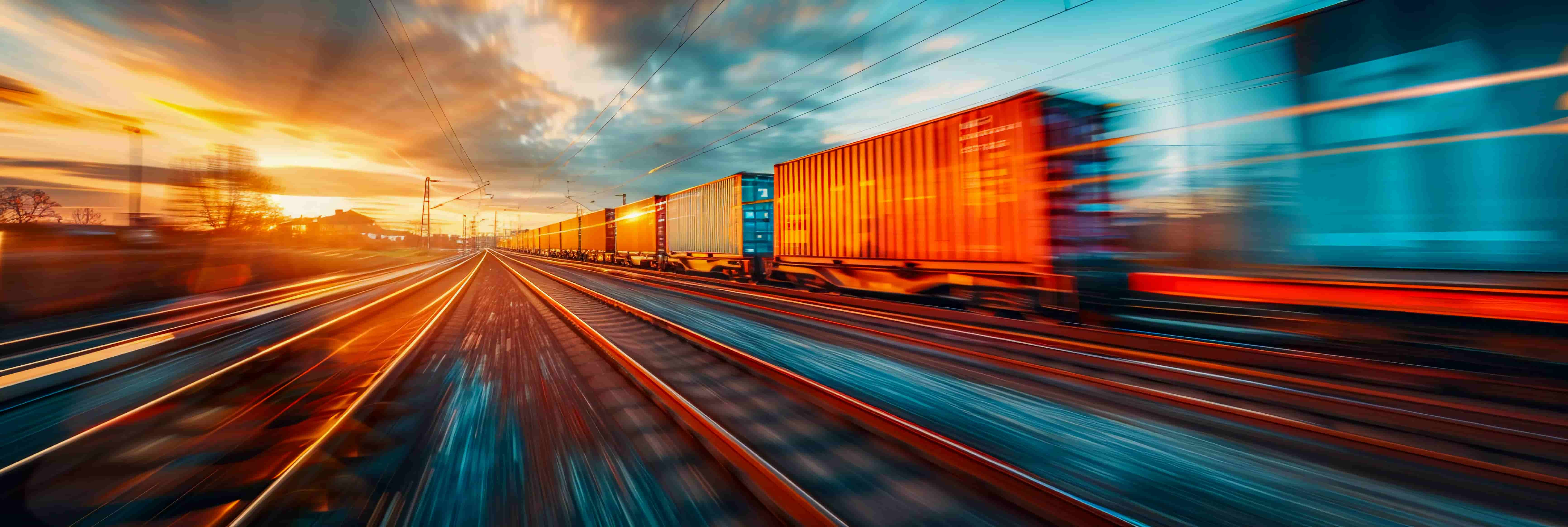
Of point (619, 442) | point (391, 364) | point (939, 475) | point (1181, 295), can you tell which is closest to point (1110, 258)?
point (1181, 295)

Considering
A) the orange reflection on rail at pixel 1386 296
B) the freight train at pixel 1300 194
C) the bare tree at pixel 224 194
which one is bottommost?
the orange reflection on rail at pixel 1386 296

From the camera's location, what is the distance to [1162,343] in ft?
23.2

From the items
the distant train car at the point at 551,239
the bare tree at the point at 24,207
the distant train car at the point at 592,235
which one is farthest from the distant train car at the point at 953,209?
the distant train car at the point at 551,239

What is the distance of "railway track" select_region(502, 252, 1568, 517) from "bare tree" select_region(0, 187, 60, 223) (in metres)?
22.0

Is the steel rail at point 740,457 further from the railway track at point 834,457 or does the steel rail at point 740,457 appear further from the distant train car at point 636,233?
the distant train car at point 636,233

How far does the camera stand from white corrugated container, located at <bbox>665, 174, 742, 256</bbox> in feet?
58.0

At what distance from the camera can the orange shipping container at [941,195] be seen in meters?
8.22

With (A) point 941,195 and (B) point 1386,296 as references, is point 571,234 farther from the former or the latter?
(B) point 1386,296

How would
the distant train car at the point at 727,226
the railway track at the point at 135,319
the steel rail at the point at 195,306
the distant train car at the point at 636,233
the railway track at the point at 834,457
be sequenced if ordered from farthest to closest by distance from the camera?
1. the distant train car at the point at 636,233
2. the distant train car at the point at 727,226
3. the steel rail at the point at 195,306
4. the railway track at the point at 135,319
5. the railway track at the point at 834,457

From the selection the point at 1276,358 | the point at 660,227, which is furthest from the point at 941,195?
the point at 660,227

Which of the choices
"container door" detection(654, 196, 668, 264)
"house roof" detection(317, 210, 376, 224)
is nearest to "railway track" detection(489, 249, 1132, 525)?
"container door" detection(654, 196, 668, 264)

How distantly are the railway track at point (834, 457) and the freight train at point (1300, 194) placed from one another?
5367 millimetres

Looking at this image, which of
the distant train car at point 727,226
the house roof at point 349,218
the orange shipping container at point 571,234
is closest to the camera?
the distant train car at point 727,226

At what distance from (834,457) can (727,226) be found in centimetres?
1531
